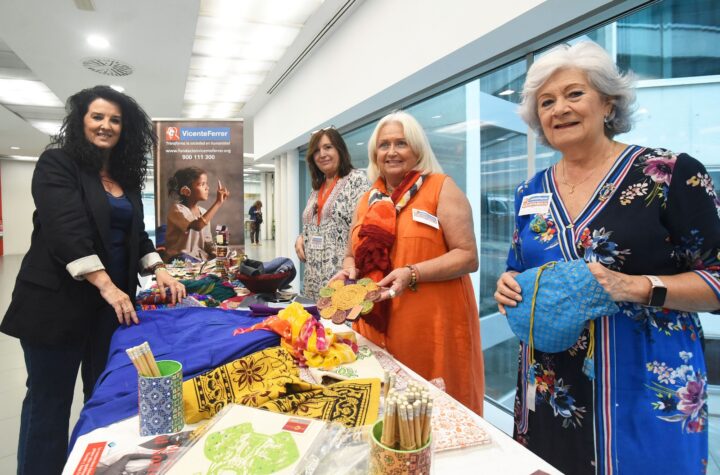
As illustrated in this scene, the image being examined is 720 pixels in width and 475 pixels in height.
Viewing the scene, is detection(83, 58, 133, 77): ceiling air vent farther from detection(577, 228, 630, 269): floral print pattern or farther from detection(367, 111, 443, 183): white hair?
detection(577, 228, 630, 269): floral print pattern

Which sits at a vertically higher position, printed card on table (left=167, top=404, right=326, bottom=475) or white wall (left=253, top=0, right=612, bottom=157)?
white wall (left=253, top=0, right=612, bottom=157)

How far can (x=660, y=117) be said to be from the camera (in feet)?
6.74

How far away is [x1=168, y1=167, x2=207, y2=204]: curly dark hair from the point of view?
358 centimetres

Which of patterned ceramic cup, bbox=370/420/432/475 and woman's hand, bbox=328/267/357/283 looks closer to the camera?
patterned ceramic cup, bbox=370/420/432/475

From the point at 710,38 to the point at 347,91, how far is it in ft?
9.89

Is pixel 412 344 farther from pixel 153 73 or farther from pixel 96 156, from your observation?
pixel 153 73

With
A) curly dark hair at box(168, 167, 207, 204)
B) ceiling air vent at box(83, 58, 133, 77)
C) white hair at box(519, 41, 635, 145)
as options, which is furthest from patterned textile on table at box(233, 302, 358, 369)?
ceiling air vent at box(83, 58, 133, 77)

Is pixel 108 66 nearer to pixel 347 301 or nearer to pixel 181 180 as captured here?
pixel 181 180

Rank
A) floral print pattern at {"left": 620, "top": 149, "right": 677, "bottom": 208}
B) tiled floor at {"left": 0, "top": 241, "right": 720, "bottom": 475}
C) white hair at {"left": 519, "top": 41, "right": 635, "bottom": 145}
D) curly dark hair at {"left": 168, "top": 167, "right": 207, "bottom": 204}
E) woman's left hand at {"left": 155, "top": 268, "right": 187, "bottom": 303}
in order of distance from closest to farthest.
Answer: floral print pattern at {"left": 620, "top": 149, "right": 677, "bottom": 208}
white hair at {"left": 519, "top": 41, "right": 635, "bottom": 145}
woman's left hand at {"left": 155, "top": 268, "right": 187, "bottom": 303}
tiled floor at {"left": 0, "top": 241, "right": 720, "bottom": 475}
curly dark hair at {"left": 168, "top": 167, "right": 207, "bottom": 204}

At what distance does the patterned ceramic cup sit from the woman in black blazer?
4.25 ft

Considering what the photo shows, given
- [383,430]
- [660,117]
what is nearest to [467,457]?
[383,430]

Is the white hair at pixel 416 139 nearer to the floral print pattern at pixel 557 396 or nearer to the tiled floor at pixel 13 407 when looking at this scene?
the floral print pattern at pixel 557 396

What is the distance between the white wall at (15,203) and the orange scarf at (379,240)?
1582cm

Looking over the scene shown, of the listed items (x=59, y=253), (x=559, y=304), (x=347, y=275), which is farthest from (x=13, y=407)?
(x=559, y=304)
